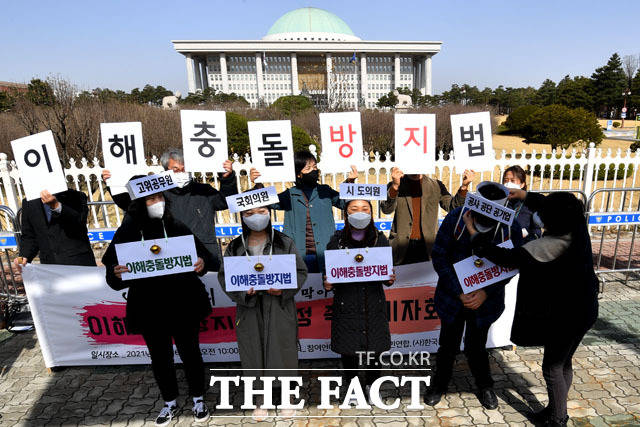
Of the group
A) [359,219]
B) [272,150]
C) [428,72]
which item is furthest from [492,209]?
[428,72]

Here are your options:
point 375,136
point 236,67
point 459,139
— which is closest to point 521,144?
point 375,136

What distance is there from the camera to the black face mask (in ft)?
12.1

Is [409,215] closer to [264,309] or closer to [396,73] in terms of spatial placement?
[264,309]

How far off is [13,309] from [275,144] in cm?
396

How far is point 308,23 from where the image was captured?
104m

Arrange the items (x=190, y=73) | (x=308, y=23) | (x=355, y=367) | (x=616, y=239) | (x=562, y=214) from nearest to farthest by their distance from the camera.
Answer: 1. (x=562, y=214)
2. (x=355, y=367)
3. (x=616, y=239)
4. (x=190, y=73)
5. (x=308, y=23)

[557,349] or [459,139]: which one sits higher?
[459,139]

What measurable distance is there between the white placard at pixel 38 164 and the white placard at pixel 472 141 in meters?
3.69

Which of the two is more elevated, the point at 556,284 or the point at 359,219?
the point at 359,219

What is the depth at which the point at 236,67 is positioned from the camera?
90250 millimetres

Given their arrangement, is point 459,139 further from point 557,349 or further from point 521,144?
point 521,144

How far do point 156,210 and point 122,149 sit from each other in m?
1.35

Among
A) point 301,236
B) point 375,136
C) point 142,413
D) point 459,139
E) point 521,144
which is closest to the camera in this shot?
point 142,413

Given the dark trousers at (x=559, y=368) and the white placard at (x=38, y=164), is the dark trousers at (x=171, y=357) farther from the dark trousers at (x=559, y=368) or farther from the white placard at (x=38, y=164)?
the dark trousers at (x=559, y=368)
